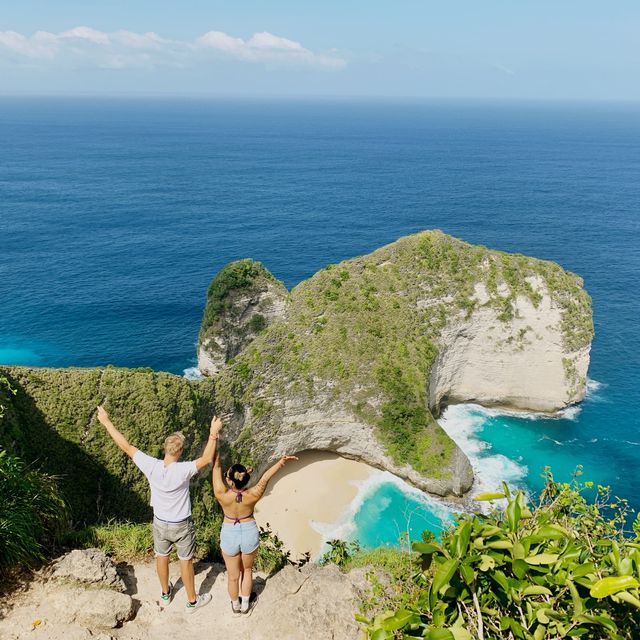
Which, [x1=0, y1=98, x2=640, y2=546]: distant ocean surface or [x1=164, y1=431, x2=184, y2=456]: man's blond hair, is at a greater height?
[x1=164, y1=431, x2=184, y2=456]: man's blond hair

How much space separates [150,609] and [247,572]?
2183mm

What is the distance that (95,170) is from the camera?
134 metres

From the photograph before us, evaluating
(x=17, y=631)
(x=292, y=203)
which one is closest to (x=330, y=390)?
(x=17, y=631)

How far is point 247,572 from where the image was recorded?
10055 millimetres

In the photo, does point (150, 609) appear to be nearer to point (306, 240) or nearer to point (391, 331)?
point (391, 331)

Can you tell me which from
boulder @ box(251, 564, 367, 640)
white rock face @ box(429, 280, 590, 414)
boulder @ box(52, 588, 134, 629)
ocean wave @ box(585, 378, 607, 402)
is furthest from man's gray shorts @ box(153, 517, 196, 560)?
ocean wave @ box(585, 378, 607, 402)

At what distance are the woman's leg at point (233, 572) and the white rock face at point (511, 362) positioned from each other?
30247 mm

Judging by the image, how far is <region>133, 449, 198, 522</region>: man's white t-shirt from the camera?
9.48 m

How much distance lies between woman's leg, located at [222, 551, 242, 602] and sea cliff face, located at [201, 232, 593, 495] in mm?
19444

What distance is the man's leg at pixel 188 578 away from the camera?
391 inches

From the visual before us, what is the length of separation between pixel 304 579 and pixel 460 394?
34.8m

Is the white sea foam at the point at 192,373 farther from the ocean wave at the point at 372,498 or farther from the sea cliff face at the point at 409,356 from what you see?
the ocean wave at the point at 372,498

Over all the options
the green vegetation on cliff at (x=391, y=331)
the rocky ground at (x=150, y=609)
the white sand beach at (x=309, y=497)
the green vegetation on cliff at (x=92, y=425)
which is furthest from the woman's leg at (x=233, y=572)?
the white sand beach at (x=309, y=497)

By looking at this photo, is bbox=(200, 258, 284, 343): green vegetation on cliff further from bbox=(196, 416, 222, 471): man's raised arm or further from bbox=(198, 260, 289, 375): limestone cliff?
bbox=(196, 416, 222, 471): man's raised arm
